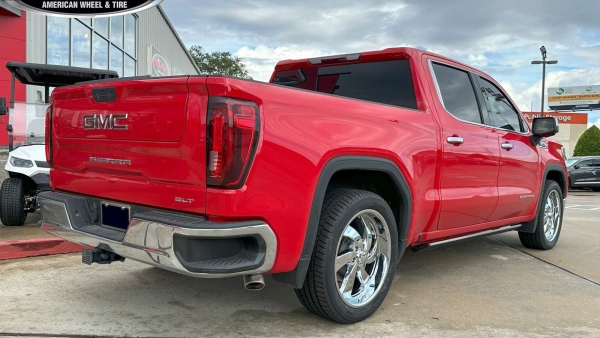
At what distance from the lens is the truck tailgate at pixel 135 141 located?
248 centimetres

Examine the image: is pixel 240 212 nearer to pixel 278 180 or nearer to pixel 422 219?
pixel 278 180

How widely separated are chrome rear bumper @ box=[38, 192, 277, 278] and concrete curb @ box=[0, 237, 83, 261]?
244 centimetres

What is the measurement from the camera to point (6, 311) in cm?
324

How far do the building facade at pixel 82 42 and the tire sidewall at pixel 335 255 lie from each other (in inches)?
367

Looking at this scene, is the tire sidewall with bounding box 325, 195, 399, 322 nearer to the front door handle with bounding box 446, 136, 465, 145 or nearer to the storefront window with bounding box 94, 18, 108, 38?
the front door handle with bounding box 446, 136, 465, 145

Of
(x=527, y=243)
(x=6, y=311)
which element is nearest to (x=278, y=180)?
(x=6, y=311)

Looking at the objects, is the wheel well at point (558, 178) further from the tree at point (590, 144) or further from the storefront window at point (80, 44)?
the tree at point (590, 144)

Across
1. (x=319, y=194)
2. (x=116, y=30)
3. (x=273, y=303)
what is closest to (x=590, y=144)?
(x=116, y=30)

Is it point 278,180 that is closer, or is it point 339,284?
point 278,180

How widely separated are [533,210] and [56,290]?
14.7 ft

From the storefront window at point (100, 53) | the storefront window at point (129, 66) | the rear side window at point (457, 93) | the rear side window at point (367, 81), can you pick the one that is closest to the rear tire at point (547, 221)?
the rear side window at point (457, 93)

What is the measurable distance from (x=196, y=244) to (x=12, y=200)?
4.36 meters

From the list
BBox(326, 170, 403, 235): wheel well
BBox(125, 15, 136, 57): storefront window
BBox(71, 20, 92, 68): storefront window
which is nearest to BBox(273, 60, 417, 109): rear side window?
BBox(326, 170, 403, 235): wheel well

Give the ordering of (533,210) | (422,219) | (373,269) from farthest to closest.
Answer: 1. (533,210)
2. (422,219)
3. (373,269)
